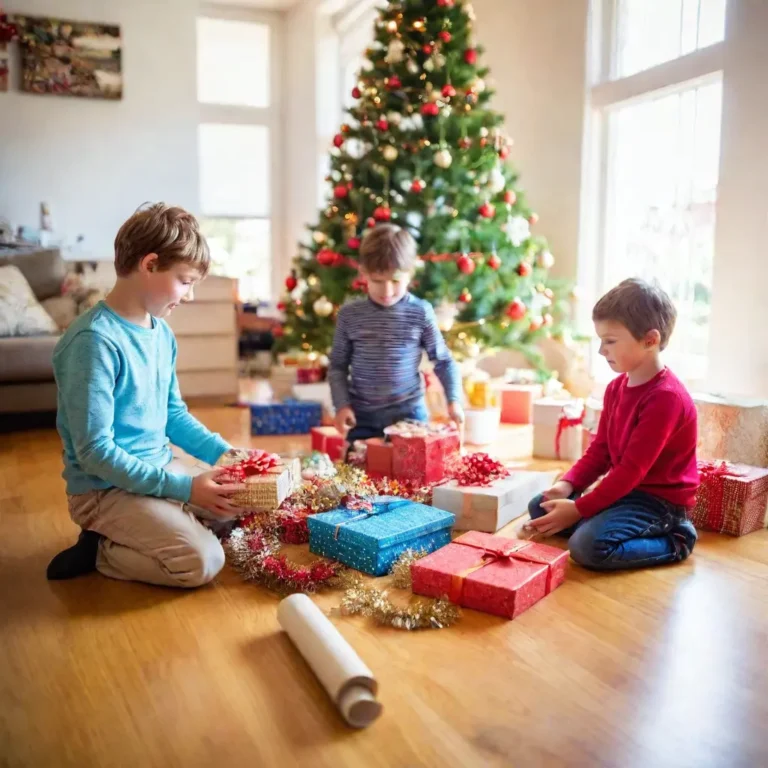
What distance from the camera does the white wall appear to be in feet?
18.2

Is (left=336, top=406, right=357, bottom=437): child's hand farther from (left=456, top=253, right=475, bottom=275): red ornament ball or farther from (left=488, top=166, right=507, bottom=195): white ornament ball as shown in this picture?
(left=488, top=166, right=507, bottom=195): white ornament ball

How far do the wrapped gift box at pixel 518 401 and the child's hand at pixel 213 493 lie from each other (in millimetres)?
2006

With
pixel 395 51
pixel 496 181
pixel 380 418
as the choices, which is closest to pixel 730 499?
pixel 380 418

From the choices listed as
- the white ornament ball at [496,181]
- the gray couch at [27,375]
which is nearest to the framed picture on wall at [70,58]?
the gray couch at [27,375]

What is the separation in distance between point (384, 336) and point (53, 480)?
1233mm

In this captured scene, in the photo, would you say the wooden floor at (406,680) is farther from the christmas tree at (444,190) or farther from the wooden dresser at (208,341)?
the wooden dresser at (208,341)

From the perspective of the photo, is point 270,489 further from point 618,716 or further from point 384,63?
point 384,63

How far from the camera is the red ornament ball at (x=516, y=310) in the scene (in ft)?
10.6

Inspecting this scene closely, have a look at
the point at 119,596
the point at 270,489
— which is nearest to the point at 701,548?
the point at 270,489

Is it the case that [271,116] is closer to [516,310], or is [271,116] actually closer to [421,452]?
[516,310]

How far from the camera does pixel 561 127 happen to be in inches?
143

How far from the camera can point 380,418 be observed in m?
2.68

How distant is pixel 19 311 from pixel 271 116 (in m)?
3.57

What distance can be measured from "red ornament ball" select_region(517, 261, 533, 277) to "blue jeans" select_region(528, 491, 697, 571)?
1.54 meters
